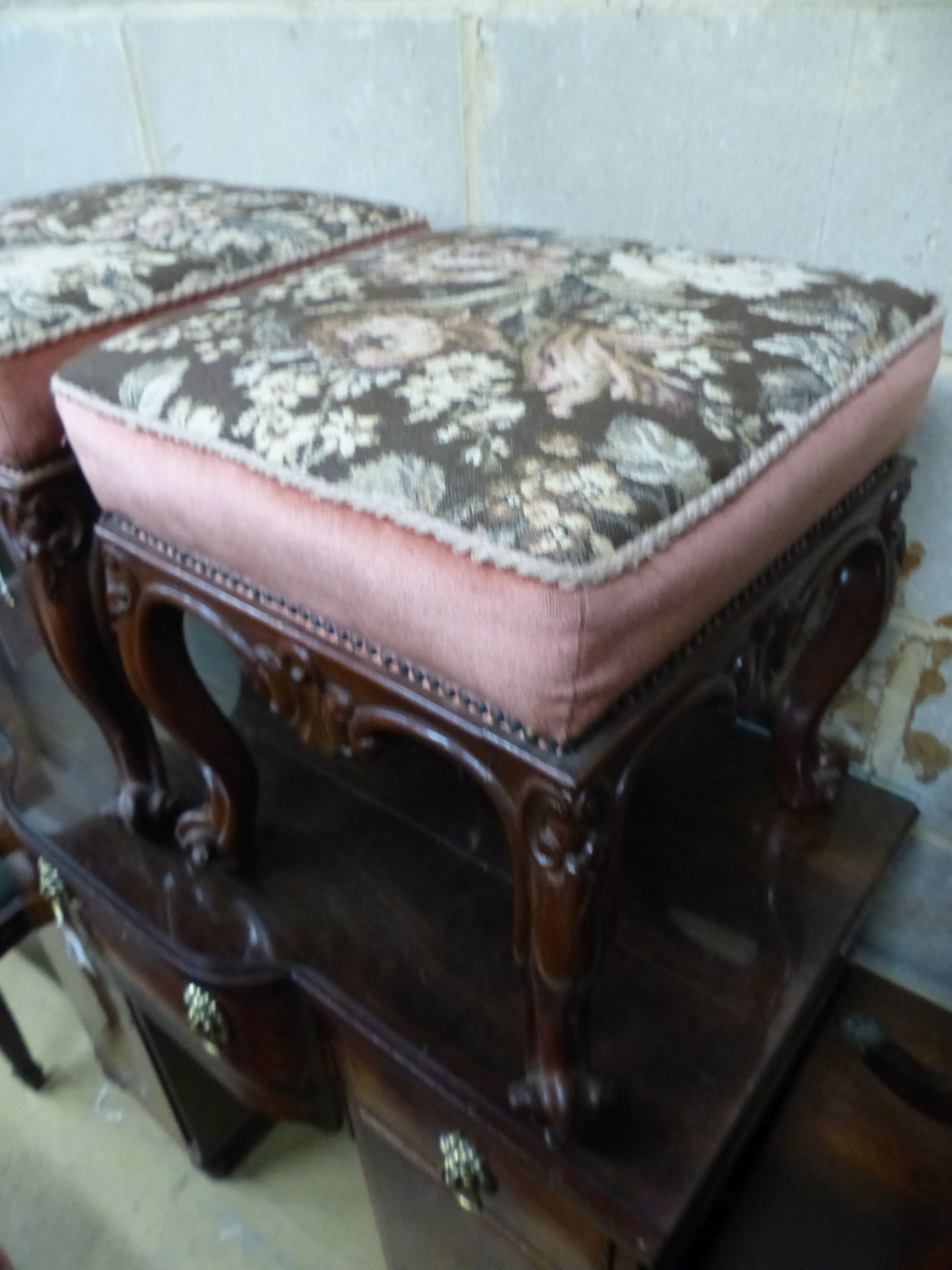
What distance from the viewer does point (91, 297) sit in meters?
0.67

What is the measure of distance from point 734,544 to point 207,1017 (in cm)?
55

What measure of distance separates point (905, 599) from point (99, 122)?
1133 mm

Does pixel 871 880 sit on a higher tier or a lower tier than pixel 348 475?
lower

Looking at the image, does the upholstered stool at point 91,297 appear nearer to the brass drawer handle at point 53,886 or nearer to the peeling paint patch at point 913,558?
the brass drawer handle at point 53,886

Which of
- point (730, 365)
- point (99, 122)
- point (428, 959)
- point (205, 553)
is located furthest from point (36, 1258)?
point (99, 122)

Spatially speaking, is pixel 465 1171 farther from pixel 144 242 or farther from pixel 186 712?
pixel 144 242

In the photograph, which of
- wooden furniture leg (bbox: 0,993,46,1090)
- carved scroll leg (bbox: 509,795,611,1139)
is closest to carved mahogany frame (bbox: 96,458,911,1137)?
carved scroll leg (bbox: 509,795,611,1139)

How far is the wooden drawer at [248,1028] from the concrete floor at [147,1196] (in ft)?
1.37

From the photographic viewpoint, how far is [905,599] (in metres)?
0.78

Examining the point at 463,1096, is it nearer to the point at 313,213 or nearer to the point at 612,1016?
the point at 612,1016

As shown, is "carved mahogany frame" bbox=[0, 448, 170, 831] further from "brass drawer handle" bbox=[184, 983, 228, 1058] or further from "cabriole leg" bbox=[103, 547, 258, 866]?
"brass drawer handle" bbox=[184, 983, 228, 1058]

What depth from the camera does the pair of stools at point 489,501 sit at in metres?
0.42

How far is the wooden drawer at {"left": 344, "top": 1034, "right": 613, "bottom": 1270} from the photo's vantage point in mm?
591

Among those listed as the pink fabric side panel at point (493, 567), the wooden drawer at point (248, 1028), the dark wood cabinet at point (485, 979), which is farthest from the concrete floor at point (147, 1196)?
the pink fabric side panel at point (493, 567)
